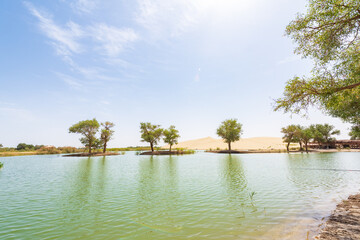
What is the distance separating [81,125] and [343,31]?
72736mm

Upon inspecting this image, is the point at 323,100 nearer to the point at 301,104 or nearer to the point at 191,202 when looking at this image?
the point at 301,104

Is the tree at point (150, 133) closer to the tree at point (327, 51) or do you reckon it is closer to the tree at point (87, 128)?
the tree at point (87, 128)

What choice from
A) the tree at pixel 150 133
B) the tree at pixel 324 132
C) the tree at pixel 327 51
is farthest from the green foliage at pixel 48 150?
the tree at pixel 324 132

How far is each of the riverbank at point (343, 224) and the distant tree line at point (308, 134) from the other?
217 ft

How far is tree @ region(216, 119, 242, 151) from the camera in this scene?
72.6 metres

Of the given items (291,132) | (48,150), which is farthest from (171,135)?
(48,150)

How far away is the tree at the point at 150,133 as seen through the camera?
71.1m

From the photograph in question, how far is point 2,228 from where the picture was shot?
7.29 meters

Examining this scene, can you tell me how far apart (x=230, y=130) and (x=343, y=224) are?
221 feet

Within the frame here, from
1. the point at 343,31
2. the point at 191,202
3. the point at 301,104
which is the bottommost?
the point at 191,202

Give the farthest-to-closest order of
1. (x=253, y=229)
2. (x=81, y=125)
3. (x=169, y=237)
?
1. (x=81, y=125)
2. (x=253, y=229)
3. (x=169, y=237)

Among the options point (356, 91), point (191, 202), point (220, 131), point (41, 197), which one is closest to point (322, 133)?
point (220, 131)

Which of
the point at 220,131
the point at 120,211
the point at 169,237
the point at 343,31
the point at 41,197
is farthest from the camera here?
the point at 220,131

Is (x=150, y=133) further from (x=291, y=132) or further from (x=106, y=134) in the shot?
(x=291, y=132)
